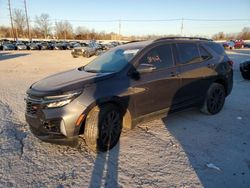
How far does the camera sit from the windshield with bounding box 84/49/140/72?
419cm

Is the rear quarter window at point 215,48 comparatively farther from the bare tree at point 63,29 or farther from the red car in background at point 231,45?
the bare tree at point 63,29

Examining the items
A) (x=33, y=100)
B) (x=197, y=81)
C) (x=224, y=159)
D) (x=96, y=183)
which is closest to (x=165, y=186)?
(x=96, y=183)

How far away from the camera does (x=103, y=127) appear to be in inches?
148

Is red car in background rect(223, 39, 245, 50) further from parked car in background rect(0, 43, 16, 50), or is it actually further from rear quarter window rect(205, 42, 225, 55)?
parked car in background rect(0, 43, 16, 50)

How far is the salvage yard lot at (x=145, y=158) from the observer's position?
3.06 metres

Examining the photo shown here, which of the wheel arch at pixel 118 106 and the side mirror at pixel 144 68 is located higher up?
the side mirror at pixel 144 68

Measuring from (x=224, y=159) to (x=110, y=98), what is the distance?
6.44 feet

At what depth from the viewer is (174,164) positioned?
3453mm

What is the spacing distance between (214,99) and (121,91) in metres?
2.79

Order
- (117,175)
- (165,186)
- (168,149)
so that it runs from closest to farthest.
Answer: (165,186) → (117,175) → (168,149)

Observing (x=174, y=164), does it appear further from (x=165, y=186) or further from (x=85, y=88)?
(x=85, y=88)

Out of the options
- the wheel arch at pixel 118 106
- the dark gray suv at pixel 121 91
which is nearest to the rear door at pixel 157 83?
the dark gray suv at pixel 121 91

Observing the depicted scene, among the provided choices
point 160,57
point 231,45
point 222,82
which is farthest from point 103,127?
point 231,45

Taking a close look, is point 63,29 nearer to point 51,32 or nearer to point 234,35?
point 51,32
